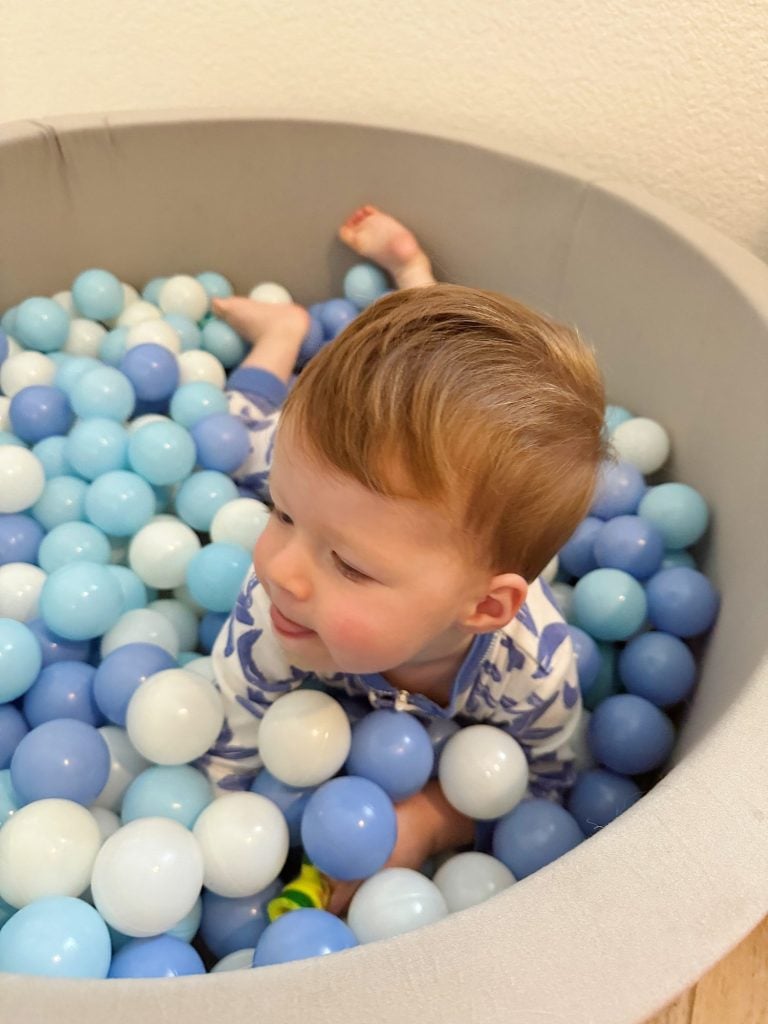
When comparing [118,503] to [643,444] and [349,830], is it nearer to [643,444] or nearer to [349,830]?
[349,830]

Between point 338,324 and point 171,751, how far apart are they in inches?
26.2

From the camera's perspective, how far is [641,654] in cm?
85

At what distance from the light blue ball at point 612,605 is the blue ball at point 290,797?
32 centimetres

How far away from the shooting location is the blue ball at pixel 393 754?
716 millimetres

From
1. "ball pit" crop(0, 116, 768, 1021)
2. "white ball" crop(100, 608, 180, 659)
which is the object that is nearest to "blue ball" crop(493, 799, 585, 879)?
"ball pit" crop(0, 116, 768, 1021)

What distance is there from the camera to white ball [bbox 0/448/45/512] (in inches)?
36.6

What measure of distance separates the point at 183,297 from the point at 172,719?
26.9 inches

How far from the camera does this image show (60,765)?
687 millimetres

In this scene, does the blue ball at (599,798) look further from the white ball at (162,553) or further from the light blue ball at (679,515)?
the white ball at (162,553)

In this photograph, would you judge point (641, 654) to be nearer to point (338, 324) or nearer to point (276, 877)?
point (276, 877)

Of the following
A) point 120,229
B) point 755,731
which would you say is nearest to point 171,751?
point 755,731

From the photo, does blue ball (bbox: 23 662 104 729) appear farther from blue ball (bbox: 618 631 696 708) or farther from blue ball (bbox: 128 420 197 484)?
blue ball (bbox: 618 631 696 708)

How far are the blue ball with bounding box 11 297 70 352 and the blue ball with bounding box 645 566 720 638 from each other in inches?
30.6

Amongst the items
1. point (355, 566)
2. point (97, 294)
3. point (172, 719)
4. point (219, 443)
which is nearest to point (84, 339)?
point (97, 294)
